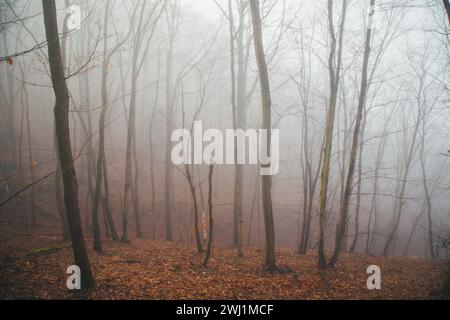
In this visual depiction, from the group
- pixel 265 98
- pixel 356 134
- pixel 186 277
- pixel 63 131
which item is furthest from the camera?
pixel 356 134

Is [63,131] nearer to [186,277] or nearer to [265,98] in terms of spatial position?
[186,277]

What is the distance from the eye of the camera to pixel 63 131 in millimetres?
5664

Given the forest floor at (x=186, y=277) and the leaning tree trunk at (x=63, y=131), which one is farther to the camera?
the forest floor at (x=186, y=277)

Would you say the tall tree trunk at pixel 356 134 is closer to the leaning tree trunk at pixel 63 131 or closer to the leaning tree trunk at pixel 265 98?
the leaning tree trunk at pixel 265 98

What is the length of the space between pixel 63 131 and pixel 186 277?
4.89 metres

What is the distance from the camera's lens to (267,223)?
780 centimetres

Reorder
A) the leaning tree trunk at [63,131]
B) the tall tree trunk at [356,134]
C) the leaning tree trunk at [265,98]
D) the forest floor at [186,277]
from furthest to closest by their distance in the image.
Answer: the tall tree trunk at [356,134], the leaning tree trunk at [265,98], the forest floor at [186,277], the leaning tree trunk at [63,131]

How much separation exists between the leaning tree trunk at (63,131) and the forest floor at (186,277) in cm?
98

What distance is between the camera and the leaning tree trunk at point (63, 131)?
17.8ft

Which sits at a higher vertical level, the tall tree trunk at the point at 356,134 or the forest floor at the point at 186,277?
the tall tree trunk at the point at 356,134

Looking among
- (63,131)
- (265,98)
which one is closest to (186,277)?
(63,131)

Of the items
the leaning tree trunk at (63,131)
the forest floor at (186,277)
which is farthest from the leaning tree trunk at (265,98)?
the leaning tree trunk at (63,131)
